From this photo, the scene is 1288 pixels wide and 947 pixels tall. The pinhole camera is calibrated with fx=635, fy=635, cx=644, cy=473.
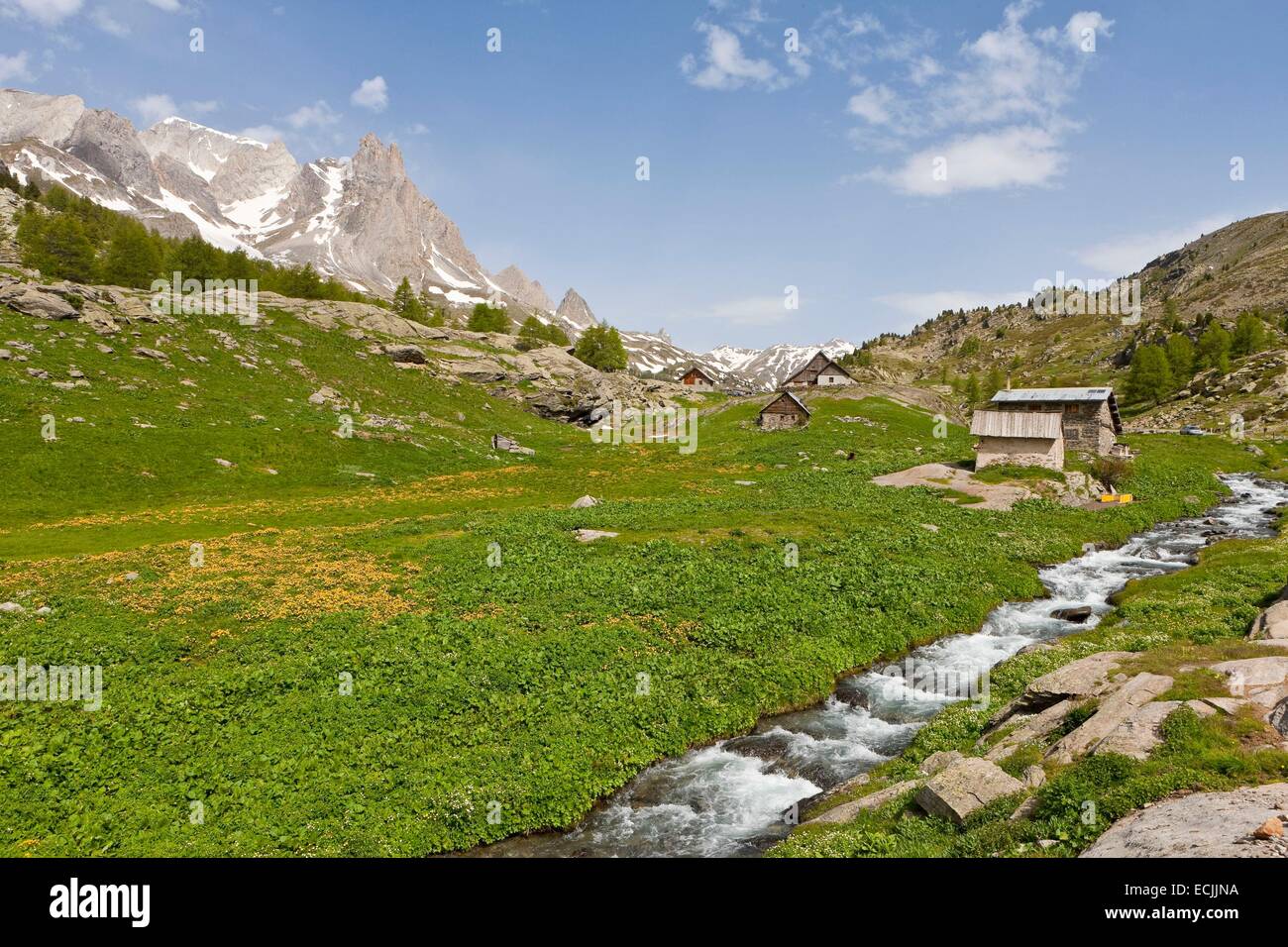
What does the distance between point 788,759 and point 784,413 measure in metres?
80.6

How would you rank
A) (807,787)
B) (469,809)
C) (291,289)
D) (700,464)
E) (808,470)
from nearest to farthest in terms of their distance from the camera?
(469,809) → (807,787) → (808,470) → (700,464) → (291,289)

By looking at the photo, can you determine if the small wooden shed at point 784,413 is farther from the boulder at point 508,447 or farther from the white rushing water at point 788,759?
the white rushing water at point 788,759

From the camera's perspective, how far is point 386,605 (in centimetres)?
2577

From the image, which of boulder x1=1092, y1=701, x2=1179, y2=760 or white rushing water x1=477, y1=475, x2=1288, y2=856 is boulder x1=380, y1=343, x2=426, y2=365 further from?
boulder x1=1092, y1=701, x2=1179, y2=760

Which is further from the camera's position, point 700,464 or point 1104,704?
point 700,464

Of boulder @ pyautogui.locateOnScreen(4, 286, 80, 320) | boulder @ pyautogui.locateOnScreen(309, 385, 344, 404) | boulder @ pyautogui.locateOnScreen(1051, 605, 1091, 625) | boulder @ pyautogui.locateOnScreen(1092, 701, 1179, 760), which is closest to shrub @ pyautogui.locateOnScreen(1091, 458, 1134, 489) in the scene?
boulder @ pyautogui.locateOnScreen(1051, 605, 1091, 625)

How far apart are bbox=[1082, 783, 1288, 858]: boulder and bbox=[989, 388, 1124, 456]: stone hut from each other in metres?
62.0

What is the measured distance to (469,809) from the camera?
1512cm

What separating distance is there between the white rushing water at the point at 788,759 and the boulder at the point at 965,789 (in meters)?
3.87

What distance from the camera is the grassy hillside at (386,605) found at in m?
15.4

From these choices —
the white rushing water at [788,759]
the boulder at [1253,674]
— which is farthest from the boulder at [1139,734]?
the white rushing water at [788,759]

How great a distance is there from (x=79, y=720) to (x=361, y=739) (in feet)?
24.7
